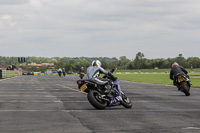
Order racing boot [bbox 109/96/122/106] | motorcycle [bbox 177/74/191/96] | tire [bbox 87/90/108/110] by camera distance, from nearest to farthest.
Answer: tire [bbox 87/90/108/110], racing boot [bbox 109/96/122/106], motorcycle [bbox 177/74/191/96]

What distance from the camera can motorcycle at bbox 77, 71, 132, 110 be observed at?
13047mm

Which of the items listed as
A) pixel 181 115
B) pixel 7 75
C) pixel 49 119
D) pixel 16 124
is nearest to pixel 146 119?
pixel 181 115

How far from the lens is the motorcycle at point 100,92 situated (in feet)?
42.8

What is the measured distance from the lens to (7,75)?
68.9m

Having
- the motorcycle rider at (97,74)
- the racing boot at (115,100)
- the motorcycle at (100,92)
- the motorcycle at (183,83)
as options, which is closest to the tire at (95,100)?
the motorcycle at (100,92)

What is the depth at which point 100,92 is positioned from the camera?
13.4 metres

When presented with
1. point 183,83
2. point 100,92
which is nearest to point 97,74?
point 100,92

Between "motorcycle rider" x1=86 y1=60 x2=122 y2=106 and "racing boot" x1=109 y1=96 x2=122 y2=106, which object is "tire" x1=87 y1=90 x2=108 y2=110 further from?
"motorcycle rider" x1=86 y1=60 x2=122 y2=106

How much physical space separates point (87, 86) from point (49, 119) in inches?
117

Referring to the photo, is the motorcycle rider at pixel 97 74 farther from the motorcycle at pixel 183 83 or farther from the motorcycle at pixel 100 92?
the motorcycle at pixel 183 83

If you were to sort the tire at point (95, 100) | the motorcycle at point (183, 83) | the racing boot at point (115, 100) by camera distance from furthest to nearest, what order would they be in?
1. the motorcycle at point (183, 83)
2. the racing boot at point (115, 100)
3. the tire at point (95, 100)

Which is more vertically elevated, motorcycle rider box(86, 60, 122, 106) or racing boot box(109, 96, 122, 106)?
motorcycle rider box(86, 60, 122, 106)

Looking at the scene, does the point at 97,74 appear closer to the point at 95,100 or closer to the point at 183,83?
the point at 95,100

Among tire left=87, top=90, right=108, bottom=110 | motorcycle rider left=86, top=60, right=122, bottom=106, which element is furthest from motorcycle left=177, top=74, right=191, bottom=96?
tire left=87, top=90, right=108, bottom=110
